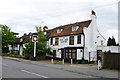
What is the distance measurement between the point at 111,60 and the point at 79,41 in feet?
34.6

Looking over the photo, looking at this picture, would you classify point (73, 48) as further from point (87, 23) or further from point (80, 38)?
point (87, 23)

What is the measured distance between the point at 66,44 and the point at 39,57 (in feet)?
22.7

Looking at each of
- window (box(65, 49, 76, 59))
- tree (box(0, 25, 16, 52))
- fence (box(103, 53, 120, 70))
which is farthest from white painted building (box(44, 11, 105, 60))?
tree (box(0, 25, 16, 52))

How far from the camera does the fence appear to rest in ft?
47.6

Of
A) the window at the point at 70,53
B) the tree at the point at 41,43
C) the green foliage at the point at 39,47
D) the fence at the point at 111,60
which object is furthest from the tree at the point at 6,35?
the fence at the point at 111,60

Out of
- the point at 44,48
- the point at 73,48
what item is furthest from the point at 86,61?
the point at 44,48

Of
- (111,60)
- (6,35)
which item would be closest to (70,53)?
(111,60)

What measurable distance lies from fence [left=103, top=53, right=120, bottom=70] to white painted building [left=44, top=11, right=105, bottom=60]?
8659mm

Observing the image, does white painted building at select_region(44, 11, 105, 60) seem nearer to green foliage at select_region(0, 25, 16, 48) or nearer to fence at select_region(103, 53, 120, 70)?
fence at select_region(103, 53, 120, 70)

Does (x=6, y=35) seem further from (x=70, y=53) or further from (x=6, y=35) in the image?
(x=70, y=53)

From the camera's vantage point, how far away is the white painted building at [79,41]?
958 inches

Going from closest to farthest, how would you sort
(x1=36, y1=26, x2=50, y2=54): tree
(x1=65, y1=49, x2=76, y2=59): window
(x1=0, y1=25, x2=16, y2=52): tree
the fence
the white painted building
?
the fence
the white painted building
(x1=65, y1=49, x2=76, y2=59): window
(x1=36, y1=26, x2=50, y2=54): tree
(x1=0, y1=25, x2=16, y2=52): tree

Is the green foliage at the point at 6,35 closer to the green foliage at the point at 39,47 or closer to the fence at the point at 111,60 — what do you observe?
the green foliage at the point at 39,47

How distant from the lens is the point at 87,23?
26250 mm
